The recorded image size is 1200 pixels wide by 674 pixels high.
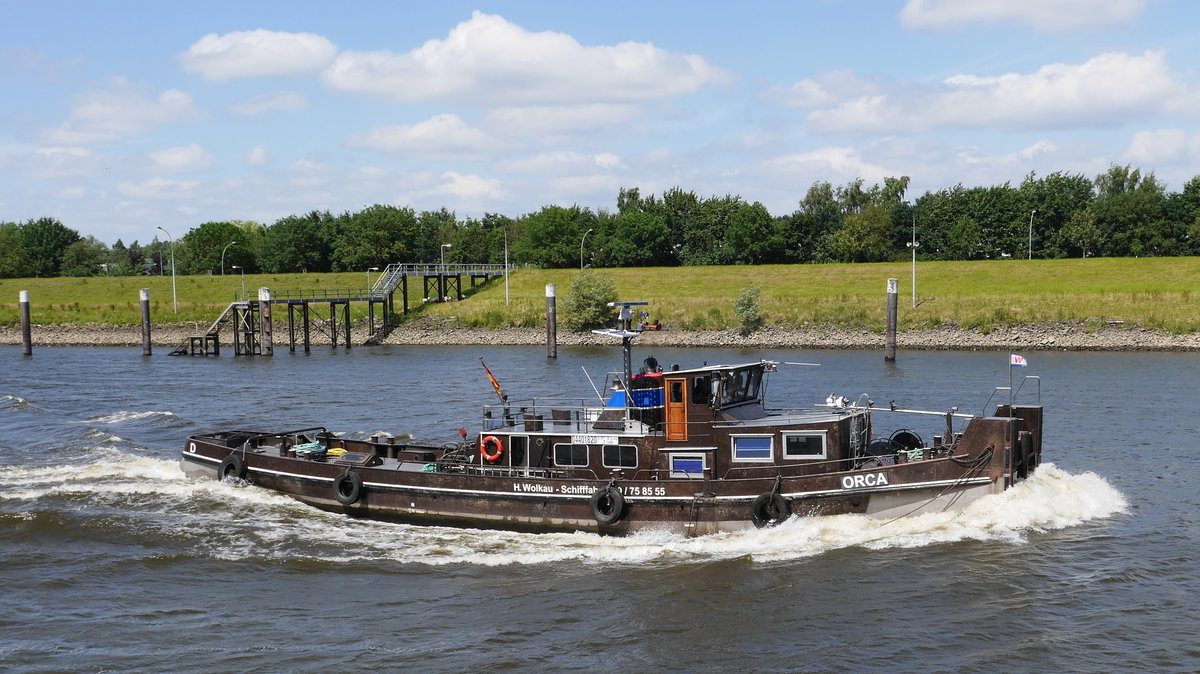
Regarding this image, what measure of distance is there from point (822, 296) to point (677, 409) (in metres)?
57.9

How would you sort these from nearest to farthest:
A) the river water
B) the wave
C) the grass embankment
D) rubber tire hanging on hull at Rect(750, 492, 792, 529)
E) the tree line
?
the river water → the wave → rubber tire hanging on hull at Rect(750, 492, 792, 529) → the grass embankment → the tree line

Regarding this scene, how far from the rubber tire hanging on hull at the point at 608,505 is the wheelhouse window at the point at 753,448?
2.66 meters

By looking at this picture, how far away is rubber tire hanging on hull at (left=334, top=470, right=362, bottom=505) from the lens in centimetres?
2309

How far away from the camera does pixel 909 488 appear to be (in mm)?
20547

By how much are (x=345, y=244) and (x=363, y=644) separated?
109360mm

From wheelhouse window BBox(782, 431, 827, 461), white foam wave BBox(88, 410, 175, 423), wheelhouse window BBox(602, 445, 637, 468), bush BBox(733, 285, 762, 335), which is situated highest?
bush BBox(733, 285, 762, 335)

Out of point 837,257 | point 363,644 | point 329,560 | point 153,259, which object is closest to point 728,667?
point 363,644

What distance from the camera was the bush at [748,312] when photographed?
70312 millimetres

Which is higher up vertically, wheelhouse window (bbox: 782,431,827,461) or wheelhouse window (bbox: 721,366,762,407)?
wheelhouse window (bbox: 721,366,762,407)

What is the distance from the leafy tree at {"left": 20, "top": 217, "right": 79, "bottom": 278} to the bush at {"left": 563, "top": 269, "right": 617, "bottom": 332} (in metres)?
96.3

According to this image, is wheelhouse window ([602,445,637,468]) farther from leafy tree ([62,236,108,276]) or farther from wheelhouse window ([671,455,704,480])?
leafy tree ([62,236,108,276])

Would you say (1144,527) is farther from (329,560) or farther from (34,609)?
(34,609)

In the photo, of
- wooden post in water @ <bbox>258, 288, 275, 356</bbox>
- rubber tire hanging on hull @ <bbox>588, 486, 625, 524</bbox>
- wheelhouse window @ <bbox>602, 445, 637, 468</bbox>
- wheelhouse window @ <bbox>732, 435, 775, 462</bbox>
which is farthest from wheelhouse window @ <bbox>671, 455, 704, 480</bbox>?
wooden post in water @ <bbox>258, 288, 275, 356</bbox>

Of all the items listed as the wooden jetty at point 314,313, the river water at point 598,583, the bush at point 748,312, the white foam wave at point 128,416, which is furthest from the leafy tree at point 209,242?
the river water at point 598,583
